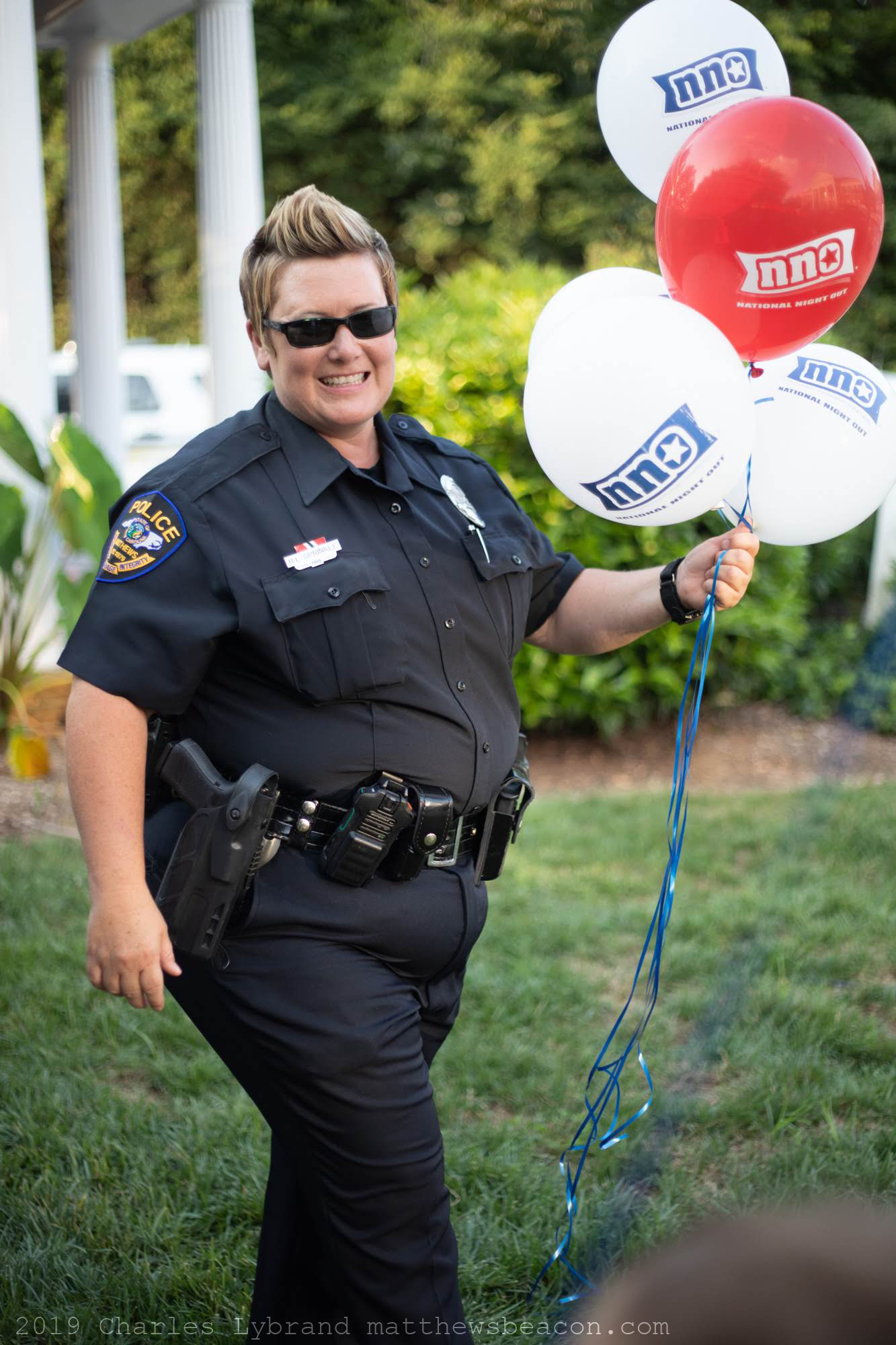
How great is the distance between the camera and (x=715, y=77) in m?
2.49

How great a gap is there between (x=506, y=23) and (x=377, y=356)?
18.3 metres

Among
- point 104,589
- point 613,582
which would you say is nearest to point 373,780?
point 104,589

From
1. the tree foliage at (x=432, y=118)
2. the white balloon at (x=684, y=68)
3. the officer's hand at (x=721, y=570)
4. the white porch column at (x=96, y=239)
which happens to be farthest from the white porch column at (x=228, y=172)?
the tree foliage at (x=432, y=118)

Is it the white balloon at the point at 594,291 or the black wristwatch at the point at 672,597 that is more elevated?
the white balloon at the point at 594,291

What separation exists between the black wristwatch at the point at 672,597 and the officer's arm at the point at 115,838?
1.03 m

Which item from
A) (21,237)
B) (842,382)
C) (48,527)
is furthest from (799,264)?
(21,237)

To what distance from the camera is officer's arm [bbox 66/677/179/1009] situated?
6.68 feet

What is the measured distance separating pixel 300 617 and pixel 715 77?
53.0 inches

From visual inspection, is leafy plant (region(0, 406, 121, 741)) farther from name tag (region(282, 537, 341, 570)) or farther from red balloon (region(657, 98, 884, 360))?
red balloon (region(657, 98, 884, 360))

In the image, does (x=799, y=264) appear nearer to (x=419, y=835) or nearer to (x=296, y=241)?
(x=296, y=241)

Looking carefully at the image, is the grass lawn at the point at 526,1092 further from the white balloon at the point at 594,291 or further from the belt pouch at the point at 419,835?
the white balloon at the point at 594,291

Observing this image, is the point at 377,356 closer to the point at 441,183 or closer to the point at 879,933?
the point at 879,933

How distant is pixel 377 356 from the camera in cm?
226

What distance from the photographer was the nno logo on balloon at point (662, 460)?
7.11 ft
